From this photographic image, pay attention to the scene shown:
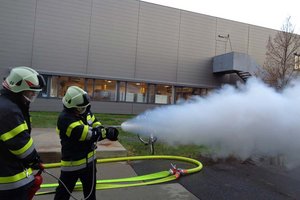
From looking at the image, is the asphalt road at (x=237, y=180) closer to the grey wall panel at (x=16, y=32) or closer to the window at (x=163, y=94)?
the grey wall panel at (x=16, y=32)

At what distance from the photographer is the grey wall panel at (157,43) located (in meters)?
21.2

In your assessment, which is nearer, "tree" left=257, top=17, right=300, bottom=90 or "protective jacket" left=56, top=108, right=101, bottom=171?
"protective jacket" left=56, top=108, right=101, bottom=171

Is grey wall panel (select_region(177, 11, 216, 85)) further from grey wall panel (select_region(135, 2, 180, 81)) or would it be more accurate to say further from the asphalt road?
the asphalt road

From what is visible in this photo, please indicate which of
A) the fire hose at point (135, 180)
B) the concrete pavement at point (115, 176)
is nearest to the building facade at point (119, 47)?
the concrete pavement at point (115, 176)

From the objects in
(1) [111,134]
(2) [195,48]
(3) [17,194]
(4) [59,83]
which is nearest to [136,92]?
(4) [59,83]

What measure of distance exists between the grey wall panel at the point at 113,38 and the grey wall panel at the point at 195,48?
14.0 ft

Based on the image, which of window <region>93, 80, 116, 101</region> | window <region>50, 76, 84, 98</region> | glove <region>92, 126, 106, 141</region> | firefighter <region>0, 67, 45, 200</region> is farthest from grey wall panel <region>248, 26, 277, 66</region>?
firefighter <region>0, 67, 45, 200</region>

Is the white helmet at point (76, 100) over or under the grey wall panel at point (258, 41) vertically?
under

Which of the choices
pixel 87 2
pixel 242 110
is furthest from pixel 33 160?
pixel 87 2

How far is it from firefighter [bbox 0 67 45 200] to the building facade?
56.3 ft

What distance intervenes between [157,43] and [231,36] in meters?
7.29

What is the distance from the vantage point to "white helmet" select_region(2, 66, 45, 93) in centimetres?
256

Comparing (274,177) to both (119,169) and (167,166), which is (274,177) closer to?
(167,166)

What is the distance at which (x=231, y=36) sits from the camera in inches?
940
